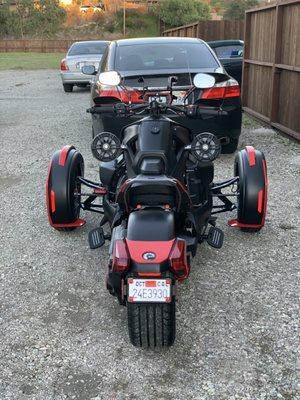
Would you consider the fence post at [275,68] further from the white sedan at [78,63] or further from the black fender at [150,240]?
the white sedan at [78,63]

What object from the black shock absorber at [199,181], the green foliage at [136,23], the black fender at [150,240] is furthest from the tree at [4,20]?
the black fender at [150,240]

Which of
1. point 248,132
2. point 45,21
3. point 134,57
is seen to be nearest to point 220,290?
point 134,57

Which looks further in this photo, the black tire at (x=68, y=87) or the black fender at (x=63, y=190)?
the black tire at (x=68, y=87)

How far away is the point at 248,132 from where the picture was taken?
919cm

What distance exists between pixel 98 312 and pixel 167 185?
38.1 inches

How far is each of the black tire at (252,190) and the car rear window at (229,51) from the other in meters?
9.67

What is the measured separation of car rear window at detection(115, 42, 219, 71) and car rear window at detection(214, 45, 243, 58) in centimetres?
656

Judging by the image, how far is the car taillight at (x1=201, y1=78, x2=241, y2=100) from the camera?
639 cm

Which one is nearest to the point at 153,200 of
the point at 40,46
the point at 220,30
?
the point at 220,30

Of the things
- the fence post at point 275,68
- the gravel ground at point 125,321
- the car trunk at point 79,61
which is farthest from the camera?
the car trunk at point 79,61

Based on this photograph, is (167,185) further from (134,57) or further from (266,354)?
(134,57)

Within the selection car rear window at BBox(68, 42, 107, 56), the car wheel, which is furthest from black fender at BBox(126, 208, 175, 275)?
car rear window at BBox(68, 42, 107, 56)

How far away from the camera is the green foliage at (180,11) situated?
65.6 meters

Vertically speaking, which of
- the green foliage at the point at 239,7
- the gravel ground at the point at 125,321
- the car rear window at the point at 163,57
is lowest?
the gravel ground at the point at 125,321
